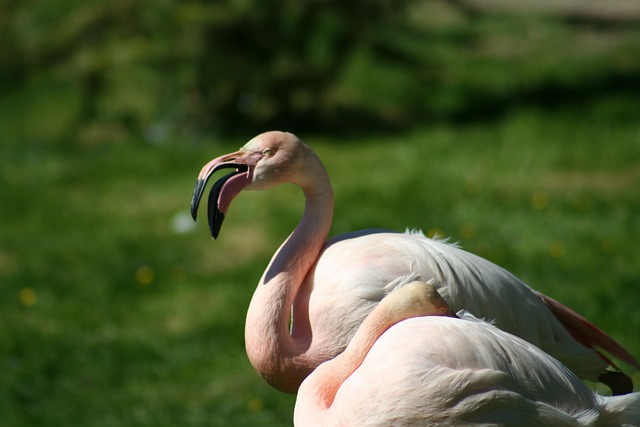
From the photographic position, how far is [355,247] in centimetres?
328

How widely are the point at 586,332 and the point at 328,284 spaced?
104 centimetres

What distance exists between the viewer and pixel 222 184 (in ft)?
10.5

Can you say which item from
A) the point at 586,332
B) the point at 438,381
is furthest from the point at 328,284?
the point at 586,332

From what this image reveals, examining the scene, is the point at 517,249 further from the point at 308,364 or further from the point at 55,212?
the point at 55,212

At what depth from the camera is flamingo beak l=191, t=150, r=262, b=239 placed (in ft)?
10.3

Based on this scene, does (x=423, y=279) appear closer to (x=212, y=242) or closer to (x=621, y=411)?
(x=621, y=411)

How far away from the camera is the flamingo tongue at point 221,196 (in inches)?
124

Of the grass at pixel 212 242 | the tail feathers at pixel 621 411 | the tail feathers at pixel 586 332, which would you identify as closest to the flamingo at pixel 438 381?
the tail feathers at pixel 621 411

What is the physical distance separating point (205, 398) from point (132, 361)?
62 centimetres

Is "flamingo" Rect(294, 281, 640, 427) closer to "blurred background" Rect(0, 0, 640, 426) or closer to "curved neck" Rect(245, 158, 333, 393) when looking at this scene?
"curved neck" Rect(245, 158, 333, 393)

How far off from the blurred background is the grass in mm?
18

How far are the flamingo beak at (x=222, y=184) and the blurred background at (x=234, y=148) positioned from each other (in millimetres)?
1358

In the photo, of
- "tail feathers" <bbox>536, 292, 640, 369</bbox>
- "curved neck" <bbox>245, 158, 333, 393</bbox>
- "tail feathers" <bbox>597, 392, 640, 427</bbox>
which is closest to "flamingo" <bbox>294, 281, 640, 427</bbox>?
"tail feathers" <bbox>597, 392, 640, 427</bbox>

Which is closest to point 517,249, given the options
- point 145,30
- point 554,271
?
point 554,271
